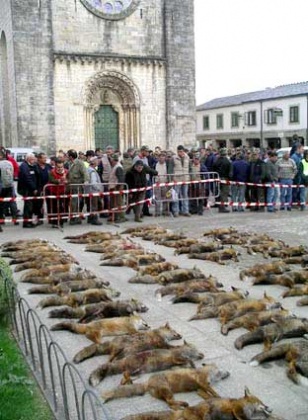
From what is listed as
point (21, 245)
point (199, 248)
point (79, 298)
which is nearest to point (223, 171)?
point (199, 248)

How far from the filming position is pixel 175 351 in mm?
5203

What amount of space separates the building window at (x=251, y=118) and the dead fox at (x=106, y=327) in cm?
4508

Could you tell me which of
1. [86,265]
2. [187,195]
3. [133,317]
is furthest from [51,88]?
[133,317]

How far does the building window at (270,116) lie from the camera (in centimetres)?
4672

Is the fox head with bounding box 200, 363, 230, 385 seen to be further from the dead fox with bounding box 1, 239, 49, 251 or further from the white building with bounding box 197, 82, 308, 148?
the white building with bounding box 197, 82, 308, 148

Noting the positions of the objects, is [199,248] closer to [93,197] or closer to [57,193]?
[93,197]

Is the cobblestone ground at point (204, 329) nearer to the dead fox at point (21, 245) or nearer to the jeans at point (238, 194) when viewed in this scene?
the dead fox at point (21, 245)

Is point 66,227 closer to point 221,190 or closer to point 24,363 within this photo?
point 221,190

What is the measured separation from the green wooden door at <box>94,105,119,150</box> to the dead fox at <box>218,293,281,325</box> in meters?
21.5

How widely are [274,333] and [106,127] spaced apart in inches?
905

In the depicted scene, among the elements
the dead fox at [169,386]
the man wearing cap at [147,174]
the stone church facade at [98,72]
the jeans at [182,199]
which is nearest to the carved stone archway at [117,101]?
the stone church facade at [98,72]

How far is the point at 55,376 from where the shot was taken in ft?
17.1

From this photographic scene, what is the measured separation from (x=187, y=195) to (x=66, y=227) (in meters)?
3.73

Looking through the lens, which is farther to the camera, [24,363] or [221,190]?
[221,190]
